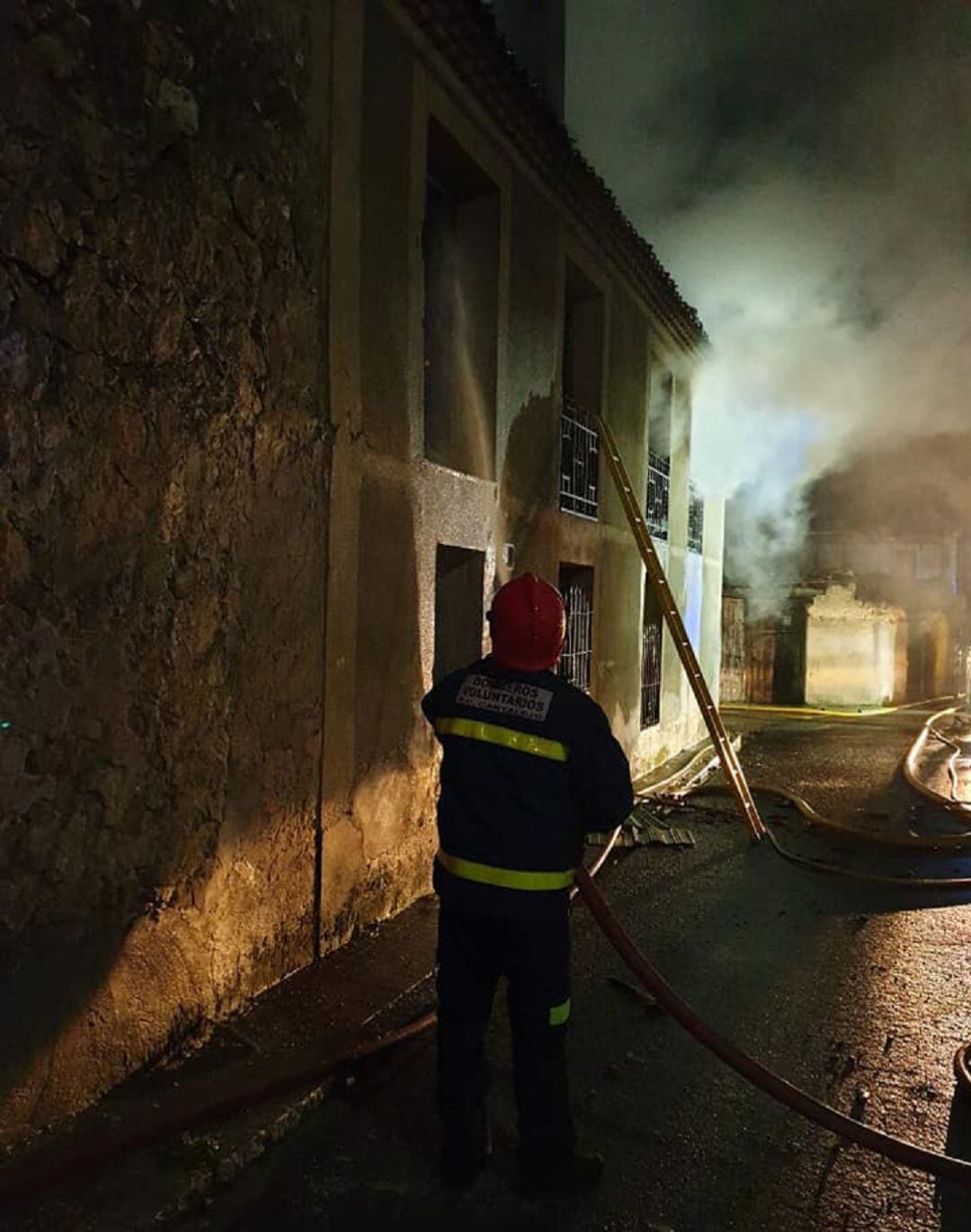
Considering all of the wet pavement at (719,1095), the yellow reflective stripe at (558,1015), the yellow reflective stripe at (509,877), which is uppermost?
the yellow reflective stripe at (509,877)

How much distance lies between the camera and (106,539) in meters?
3.22

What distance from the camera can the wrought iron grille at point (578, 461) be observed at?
8352mm

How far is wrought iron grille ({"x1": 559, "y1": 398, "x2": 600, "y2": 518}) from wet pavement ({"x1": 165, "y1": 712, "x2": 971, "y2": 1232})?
3.92 meters

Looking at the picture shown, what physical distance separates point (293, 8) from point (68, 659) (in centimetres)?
337

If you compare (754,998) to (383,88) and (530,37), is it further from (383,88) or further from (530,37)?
(530,37)

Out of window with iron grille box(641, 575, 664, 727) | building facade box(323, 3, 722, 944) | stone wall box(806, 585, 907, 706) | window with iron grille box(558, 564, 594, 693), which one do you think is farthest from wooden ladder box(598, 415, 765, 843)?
stone wall box(806, 585, 907, 706)

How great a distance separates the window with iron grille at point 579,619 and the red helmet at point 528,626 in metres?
5.69

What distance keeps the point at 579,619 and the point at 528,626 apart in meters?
6.11

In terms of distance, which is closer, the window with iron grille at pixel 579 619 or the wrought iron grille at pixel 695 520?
the window with iron grille at pixel 579 619

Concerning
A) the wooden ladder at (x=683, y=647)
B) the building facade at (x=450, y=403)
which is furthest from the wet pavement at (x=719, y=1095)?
the wooden ladder at (x=683, y=647)

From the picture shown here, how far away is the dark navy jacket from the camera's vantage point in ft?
9.37

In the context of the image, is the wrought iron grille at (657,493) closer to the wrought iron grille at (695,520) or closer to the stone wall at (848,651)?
the wrought iron grille at (695,520)

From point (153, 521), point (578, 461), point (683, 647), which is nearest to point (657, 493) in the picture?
point (578, 461)

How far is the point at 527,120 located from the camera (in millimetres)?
6562
